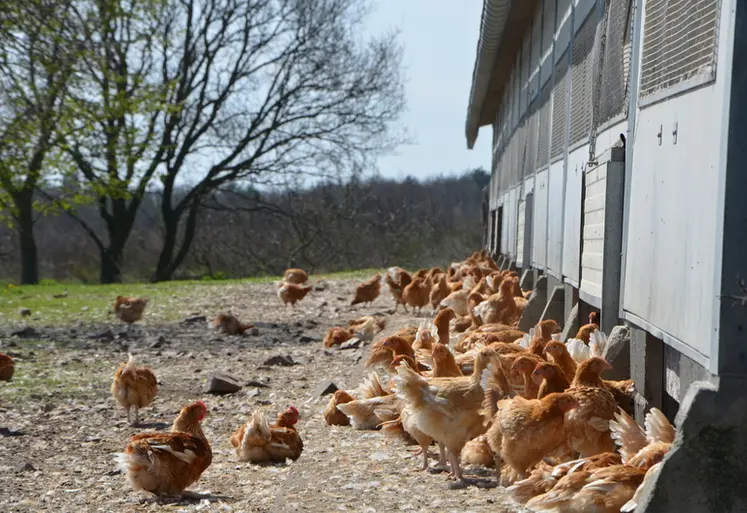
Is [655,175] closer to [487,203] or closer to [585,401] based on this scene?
[585,401]

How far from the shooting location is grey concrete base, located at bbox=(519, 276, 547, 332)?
10.9 metres

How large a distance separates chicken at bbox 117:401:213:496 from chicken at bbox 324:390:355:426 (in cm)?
171

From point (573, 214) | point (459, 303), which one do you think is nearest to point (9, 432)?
point (573, 214)

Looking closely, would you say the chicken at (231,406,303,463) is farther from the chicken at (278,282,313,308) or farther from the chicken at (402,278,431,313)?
the chicken at (278,282,313,308)

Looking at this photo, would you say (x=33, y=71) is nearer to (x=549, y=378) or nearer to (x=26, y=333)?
(x=26, y=333)

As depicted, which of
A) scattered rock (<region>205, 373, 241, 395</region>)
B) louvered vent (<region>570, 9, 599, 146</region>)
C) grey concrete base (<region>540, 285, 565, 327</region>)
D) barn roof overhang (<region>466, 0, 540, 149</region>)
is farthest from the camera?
barn roof overhang (<region>466, 0, 540, 149</region>)

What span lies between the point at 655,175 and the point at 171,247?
31.2 metres

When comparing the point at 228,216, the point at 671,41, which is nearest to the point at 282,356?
the point at 671,41

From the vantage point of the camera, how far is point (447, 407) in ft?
19.3

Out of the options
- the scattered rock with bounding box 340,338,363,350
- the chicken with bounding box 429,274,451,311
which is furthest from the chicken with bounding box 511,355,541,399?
the chicken with bounding box 429,274,451,311

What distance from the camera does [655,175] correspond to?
17.0 ft

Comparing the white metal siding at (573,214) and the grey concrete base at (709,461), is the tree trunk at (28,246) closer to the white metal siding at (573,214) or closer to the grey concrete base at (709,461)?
the white metal siding at (573,214)

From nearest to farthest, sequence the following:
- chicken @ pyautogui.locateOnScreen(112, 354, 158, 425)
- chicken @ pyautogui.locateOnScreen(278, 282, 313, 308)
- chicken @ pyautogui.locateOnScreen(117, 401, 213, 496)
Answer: chicken @ pyautogui.locateOnScreen(117, 401, 213, 496) < chicken @ pyautogui.locateOnScreen(112, 354, 158, 425) < chicken @ pyautogui.locateOnScreen(278, 282, 313, 308)

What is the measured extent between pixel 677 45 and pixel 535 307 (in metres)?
6.45
